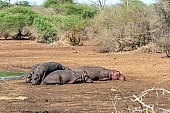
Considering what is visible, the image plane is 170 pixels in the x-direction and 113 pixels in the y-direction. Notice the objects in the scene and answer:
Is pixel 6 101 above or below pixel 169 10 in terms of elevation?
below

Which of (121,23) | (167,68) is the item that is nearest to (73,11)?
(121,23)

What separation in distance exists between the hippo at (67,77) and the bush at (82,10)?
48.9 meters

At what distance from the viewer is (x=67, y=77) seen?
62.3 ft

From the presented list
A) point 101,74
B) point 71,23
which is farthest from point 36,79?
point 71,23

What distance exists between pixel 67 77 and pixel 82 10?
5261cm

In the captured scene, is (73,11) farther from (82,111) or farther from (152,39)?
(82,111)

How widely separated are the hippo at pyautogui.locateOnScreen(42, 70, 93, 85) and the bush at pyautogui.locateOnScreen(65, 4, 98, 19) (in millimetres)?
48896

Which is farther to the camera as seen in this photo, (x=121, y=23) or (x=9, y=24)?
(x=9, y=24)

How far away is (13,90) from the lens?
54.9 ft

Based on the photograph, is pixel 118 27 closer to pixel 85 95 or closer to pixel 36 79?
pixel 36 79

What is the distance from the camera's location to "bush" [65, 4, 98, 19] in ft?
230

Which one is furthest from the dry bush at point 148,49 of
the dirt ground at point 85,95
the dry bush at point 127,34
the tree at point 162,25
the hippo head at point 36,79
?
the hippo head at point 36,79

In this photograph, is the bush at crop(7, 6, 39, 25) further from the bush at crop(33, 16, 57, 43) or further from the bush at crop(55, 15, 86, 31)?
the bush at crop(33, 16, 57, 43)

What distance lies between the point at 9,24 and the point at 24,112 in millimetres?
48920
